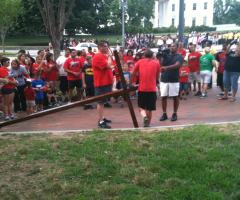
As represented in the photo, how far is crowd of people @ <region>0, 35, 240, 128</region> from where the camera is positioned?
9648mm

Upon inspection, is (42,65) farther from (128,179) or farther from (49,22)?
(128,179)

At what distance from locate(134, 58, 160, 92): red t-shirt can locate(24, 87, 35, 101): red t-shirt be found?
10.7 feet

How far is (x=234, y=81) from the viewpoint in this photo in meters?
13.2

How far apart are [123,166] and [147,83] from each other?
3.50 metres

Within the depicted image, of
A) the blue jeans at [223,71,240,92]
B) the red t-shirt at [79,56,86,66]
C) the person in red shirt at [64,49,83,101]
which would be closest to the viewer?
the blue jeans at [223,71,240,92]

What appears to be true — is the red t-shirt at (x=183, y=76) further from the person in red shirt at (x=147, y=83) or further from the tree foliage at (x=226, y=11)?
the tree foliage at (x=226, y=11)

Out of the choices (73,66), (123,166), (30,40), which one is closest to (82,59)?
(73,66)

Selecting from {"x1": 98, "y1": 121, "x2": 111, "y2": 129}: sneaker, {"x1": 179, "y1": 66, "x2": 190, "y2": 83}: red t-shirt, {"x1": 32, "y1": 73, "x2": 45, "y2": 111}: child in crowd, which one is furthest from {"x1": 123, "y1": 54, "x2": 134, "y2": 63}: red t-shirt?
{"x1": 98, "y1": 121, "x2": 111, "y2": 129}: sneaker

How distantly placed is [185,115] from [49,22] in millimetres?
7542

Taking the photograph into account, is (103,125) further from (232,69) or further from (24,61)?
(232,69)

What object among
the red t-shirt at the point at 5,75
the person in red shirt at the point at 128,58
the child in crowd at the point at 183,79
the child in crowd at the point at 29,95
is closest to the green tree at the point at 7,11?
the person in red shirt at the point at 128,58

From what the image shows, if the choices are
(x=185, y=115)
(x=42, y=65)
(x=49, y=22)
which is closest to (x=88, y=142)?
(x=185, y=115)

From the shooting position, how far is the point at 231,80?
43.7ft

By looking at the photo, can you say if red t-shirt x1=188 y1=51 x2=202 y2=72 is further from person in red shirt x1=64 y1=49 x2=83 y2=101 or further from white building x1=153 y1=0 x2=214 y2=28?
white building x1=153 y1=0 x2=214 y2=28
